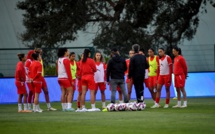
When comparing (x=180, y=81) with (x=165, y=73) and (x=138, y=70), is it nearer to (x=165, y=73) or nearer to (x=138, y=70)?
(x=165, y=73)

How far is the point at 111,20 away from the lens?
49.0 m

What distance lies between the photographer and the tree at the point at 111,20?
4856 centimetres

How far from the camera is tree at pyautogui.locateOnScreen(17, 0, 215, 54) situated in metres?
48.6

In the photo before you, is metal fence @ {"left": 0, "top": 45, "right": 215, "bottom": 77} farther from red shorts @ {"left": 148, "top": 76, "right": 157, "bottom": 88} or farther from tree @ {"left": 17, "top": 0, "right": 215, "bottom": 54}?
red shorts @ {"left": 148, "top": 76, "right": 157, "bottom": 88}

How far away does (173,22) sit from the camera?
49125 millimetres

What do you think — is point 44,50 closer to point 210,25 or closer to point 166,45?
point 166,45

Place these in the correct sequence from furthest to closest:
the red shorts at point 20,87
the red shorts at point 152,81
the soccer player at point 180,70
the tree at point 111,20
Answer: the tree at point 111,20, the red shorts at point 152,81, the soccer player at point 180,70, the red shorts at point 20,87

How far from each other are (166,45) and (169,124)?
31058 mm

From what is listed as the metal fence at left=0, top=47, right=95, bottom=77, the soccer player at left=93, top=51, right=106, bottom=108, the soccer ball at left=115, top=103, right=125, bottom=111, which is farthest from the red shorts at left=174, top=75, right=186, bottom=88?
the metal fence at left=0, top=47, right=95, bottom=77

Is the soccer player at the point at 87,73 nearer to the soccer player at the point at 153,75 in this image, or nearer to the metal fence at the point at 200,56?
the soccer player at the point at 153,75

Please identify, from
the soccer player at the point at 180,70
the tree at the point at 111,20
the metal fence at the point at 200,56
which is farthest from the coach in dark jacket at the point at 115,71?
the tree at the point at 111,20

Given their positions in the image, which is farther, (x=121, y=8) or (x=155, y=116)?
(x=121, y=8)

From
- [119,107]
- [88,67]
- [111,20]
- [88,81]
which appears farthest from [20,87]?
[111,20]

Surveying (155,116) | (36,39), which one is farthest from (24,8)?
(155,116)
